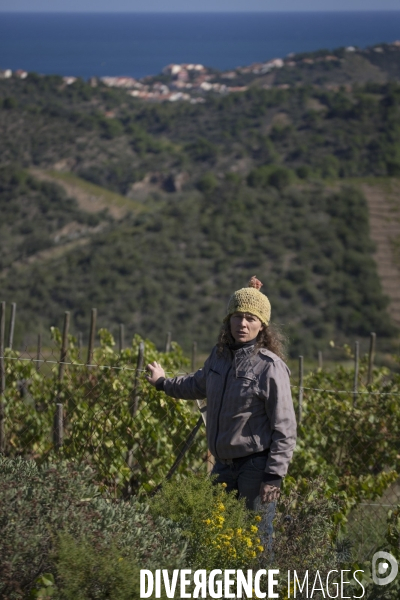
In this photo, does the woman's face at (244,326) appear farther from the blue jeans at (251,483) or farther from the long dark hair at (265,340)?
the blue jeans at (251,483)

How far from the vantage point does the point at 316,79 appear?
242 feet

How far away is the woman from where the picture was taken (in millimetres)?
3195

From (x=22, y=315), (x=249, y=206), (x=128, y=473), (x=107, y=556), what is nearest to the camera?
(x=107, y=556)

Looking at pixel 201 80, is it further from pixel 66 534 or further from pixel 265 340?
pixel 66 534

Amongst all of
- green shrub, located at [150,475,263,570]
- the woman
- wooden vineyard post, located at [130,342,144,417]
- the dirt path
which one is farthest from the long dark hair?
the dirt path

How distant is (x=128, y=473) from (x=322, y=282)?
27.5m

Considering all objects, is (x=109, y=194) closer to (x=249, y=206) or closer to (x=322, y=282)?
(x=249, y=206)

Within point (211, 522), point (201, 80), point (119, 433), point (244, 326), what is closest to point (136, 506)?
point (211, 522)

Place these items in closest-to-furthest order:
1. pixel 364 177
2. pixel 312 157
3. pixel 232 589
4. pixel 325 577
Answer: pixel 232 589 → pixel 325 577 → pixel 364 177 → pixel 312 157

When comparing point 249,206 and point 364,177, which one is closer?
point 249,206

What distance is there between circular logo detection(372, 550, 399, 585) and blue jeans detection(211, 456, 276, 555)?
1.72 ft

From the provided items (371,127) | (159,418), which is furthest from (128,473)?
(371,127)

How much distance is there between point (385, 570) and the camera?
11.2 ft

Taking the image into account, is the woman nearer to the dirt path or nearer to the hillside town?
the dirt path
